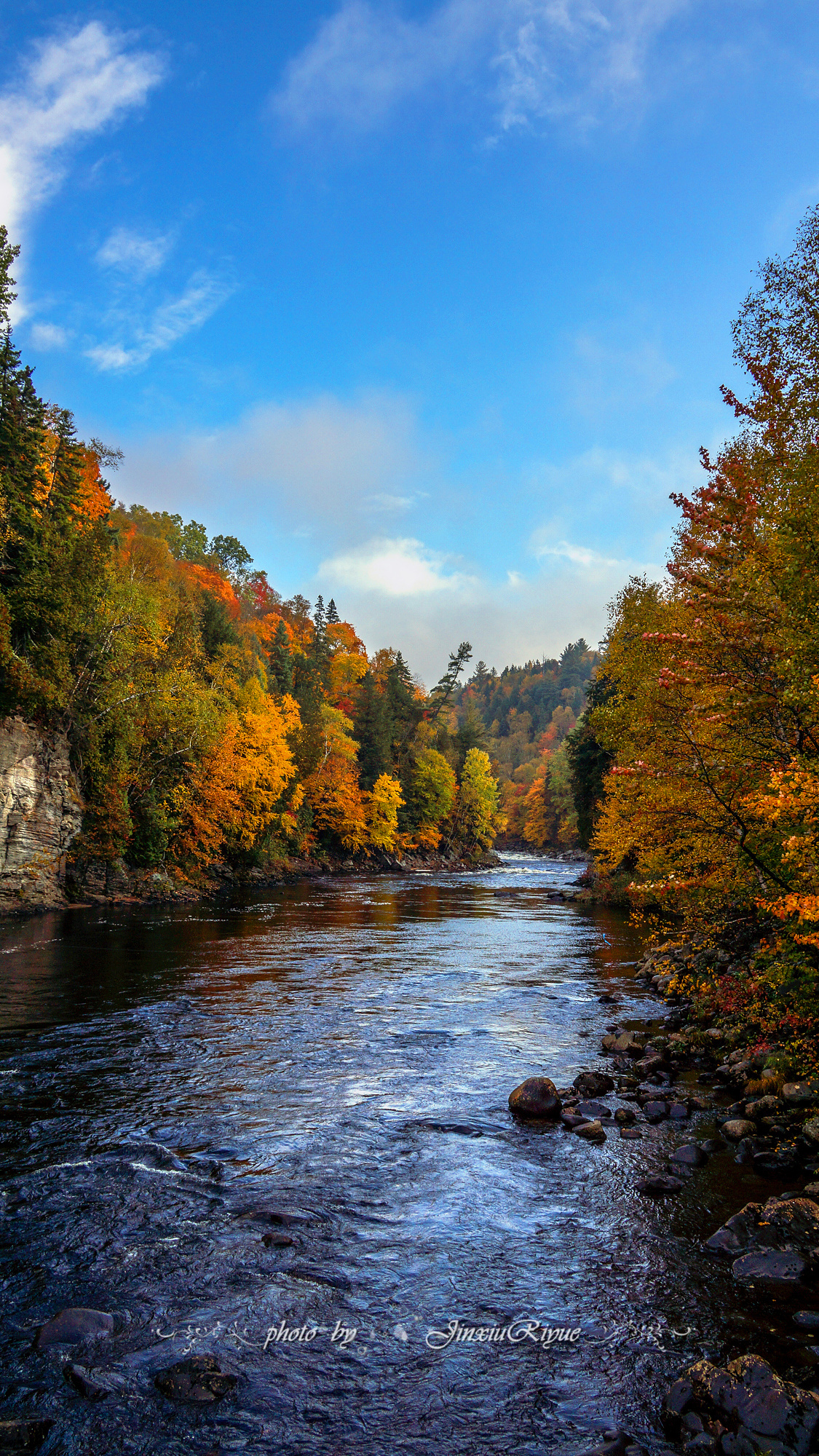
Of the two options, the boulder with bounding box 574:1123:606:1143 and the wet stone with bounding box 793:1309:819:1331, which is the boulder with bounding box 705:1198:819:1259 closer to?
the wet stone with bounding box 793:1309:819:1331

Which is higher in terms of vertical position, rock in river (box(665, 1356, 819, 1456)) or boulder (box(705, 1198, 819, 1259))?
rock in river (box(665, 1356, 819, 1456))

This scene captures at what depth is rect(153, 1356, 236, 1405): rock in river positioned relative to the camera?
4.75 meters

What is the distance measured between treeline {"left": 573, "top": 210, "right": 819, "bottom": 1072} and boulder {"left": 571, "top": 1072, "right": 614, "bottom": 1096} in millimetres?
2229

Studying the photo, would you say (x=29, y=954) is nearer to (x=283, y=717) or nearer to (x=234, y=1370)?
(x=234, y=1370)

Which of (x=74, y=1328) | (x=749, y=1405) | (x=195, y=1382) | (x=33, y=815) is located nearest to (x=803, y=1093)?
(x=749, y=1405)

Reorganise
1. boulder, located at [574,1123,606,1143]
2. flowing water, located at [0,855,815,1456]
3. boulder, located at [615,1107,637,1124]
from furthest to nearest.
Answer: boulder, located at [615,1107,637,1124] < boulder, located at [574,1123,606,1143] < flowing water, located at [0,855,815,1456]

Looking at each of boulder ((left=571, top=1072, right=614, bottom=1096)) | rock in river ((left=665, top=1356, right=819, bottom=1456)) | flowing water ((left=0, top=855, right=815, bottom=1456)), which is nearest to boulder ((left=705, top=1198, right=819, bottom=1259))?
flowing water ((left=0, top=855, right=815, bottom=1456))

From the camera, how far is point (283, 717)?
5744 cm

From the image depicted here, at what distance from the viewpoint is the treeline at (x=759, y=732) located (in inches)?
348

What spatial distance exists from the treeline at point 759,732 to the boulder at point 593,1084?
2229 mm

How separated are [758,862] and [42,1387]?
25.8 ft

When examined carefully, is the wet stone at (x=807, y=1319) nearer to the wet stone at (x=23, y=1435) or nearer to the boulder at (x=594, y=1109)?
the boulder at (x=594, y=1109)

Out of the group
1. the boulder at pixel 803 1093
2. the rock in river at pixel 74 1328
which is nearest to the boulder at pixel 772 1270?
the boulder at pixel 803 1093

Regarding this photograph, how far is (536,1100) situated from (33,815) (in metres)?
23.3
